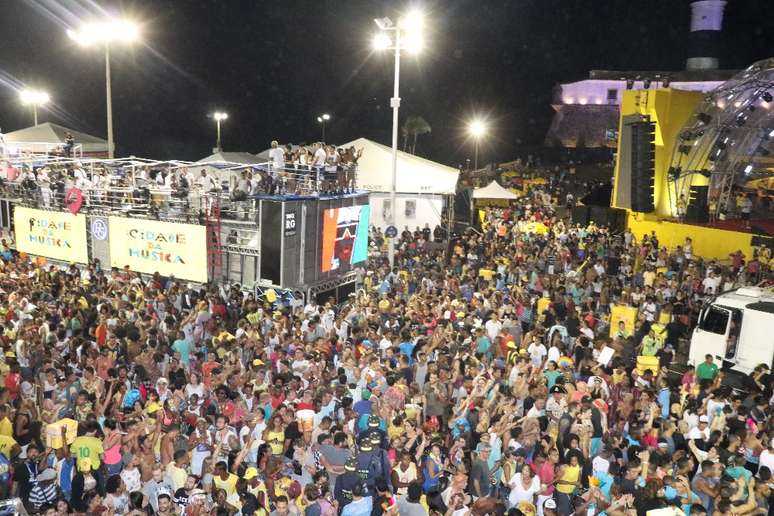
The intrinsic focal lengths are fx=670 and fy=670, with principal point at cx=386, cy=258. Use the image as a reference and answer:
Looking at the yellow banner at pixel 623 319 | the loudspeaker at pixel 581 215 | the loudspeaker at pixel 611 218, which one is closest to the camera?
the yellow banner at pixel 623 319

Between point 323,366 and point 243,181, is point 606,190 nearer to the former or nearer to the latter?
point 243,181

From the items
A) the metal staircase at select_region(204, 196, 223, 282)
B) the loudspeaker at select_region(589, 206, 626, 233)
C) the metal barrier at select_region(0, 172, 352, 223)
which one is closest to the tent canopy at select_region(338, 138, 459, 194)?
the loudspeaker at select_region(589, 206, 626, 233)

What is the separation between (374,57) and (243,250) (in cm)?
5957

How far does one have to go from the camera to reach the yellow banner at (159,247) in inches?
611

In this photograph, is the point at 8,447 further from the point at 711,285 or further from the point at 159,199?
the point at 711,285

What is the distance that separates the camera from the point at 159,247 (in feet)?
53.2

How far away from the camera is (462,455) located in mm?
7438

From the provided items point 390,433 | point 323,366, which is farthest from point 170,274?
point 390,433

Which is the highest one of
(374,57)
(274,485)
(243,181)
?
(374,57)

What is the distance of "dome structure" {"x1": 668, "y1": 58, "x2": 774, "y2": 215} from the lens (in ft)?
67.7

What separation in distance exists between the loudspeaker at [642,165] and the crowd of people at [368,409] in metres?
7.96

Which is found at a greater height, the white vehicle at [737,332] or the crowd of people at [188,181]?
the crowd of people at [188,181]

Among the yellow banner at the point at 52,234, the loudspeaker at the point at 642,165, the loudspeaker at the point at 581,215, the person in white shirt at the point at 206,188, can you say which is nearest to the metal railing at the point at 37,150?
the yellow banner at the point at 52,234

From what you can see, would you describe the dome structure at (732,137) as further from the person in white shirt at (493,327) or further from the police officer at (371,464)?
the police officer at (371,464)
